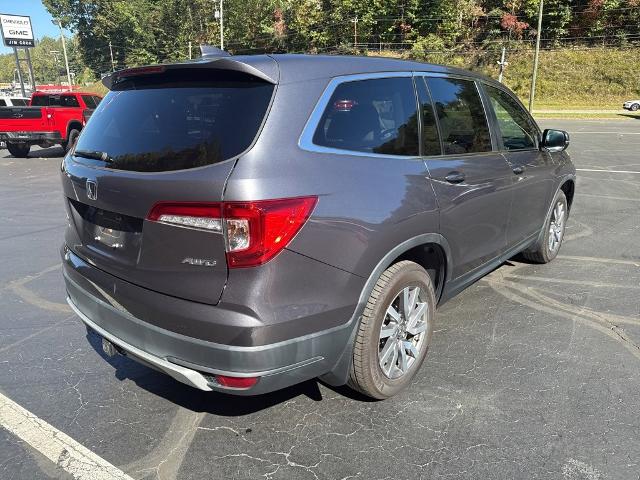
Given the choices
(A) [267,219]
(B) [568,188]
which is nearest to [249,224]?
(A) [267,219]

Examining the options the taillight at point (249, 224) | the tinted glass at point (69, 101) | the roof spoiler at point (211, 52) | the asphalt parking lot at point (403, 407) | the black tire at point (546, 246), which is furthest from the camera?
the tinted glass at point (69, 101)

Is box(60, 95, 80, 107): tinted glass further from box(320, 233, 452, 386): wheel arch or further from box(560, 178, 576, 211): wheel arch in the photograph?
box(320, 233, 452, 386): wheel arch

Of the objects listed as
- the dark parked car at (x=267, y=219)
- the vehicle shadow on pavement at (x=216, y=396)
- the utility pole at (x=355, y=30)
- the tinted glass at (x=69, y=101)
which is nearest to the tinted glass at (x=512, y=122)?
the dark parked car at (x=267, y=219)

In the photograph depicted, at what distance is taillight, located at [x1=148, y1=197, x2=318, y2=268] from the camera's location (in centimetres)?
206

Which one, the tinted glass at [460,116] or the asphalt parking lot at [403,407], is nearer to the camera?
the asphalt parking lot at [403,407]

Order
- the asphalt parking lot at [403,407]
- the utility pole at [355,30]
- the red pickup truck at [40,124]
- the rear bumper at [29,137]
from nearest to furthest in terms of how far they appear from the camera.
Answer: the asphalt parking lot at [403,407]
the red pickup truck at [40,124]
the rear bumper at [29,137]
the utility pole at [355,30]

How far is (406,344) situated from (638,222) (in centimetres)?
553

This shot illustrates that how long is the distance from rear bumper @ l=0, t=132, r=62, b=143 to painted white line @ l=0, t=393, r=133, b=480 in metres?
14.2

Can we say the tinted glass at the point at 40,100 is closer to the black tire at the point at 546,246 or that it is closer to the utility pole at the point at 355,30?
the black tire at the point at 546,246

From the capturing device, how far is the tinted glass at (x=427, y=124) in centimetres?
306

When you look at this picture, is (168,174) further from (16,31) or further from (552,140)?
(16,31)

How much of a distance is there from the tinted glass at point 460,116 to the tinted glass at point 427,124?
7 centimetres

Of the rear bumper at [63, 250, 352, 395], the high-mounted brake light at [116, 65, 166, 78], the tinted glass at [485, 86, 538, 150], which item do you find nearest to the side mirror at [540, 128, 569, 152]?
the tinted glass at [485, 86, 538, 150]

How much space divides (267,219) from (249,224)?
0.26ft
